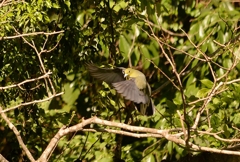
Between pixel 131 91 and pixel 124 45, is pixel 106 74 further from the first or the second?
pixel 124 45

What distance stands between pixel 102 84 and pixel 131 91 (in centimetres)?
42

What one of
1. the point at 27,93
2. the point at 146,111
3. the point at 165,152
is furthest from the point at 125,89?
the point at 165,152

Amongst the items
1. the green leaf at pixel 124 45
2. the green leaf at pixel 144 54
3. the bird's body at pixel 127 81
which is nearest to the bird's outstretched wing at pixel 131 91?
the bird's body at pixel 127 81

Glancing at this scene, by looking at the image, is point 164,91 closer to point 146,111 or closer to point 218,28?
point 218,28

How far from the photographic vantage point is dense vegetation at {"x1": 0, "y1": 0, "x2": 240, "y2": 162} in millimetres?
2623

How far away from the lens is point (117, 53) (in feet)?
11.3

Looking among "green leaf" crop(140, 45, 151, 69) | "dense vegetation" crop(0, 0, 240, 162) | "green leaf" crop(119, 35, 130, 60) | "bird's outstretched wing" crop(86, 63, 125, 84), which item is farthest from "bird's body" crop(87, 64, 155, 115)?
"green leaf" crop(140, 45, 151, 69)

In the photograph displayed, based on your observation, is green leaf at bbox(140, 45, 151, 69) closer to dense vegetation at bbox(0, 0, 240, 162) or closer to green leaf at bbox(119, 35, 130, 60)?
dense vegetation at bbox(0, 0, 240, 162)

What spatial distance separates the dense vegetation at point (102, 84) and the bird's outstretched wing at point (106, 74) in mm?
213

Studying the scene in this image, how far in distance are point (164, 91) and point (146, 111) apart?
3.34 feet

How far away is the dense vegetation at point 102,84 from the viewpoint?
2623 mm

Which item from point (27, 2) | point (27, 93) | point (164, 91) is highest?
point (27, 2)

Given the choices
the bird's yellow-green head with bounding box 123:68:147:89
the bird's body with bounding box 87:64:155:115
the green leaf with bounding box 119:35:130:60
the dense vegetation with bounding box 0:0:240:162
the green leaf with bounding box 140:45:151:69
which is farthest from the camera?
the green leaf with bounding box 140:45:151:69

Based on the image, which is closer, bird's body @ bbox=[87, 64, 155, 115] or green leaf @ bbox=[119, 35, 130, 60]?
bird's body @ bbox=[87, 64, 155, 115]
